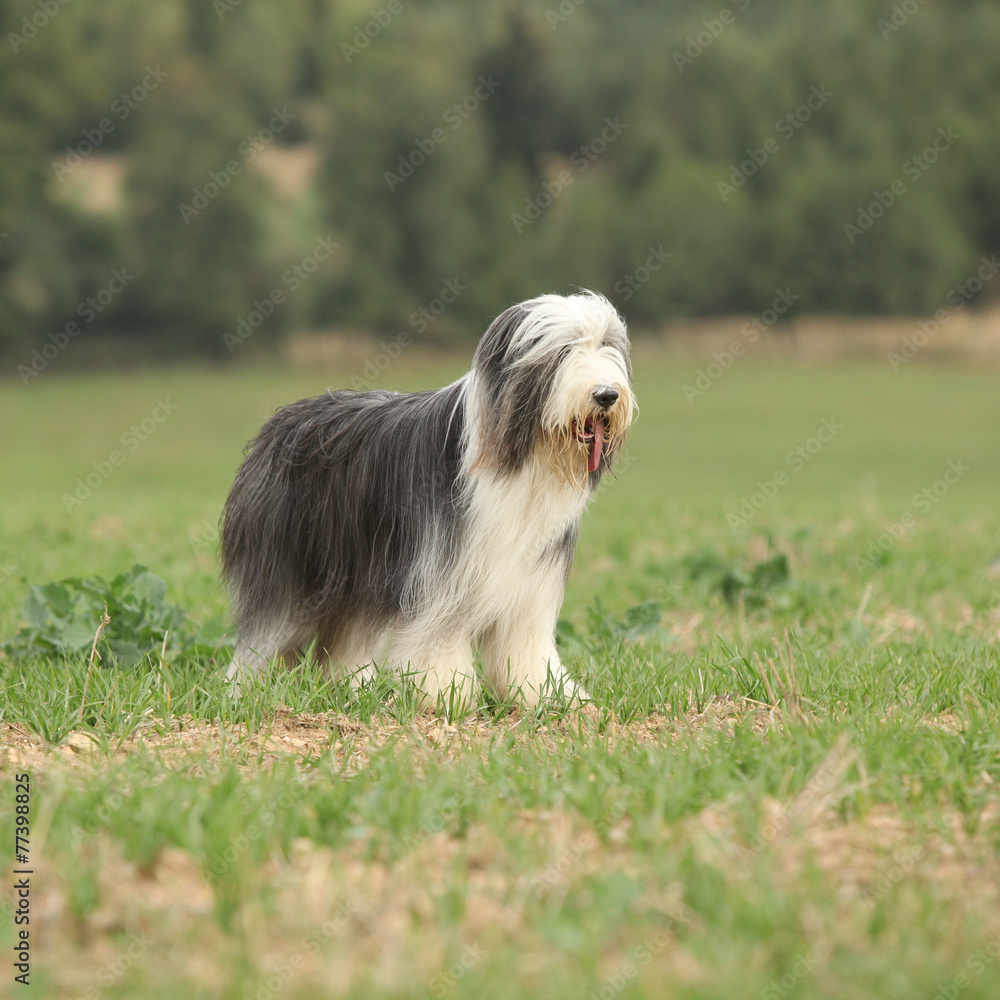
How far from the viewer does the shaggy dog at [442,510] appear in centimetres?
459

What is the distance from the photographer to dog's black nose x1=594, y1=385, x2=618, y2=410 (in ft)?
14.6

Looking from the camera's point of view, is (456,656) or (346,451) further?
(346,451)

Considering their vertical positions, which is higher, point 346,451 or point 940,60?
point 940,60

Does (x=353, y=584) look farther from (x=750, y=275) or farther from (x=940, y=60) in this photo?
(x=940, y=60)

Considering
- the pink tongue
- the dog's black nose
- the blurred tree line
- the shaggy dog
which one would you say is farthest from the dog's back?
the blurred tree line

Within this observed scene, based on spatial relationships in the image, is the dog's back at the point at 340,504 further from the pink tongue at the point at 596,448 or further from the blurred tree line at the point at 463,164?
the blurred tree line at the point at 463,164

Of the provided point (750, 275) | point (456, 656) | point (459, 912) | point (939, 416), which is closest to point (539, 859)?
point (459, 912)

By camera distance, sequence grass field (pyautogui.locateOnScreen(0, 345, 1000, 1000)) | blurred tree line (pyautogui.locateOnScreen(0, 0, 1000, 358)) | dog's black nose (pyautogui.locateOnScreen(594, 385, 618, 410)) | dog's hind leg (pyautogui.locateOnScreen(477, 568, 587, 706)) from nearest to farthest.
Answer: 1. grass field (pyautogui.locateOnScreen(0, 345, 1000, 1000))
2. dog's black nose (pyautogui.locateOnScreen(594, 385, 618, 410))
3. dog's hind leg (pyautogui.locateOnScreen(477, 568, 587, 706))
4. blurred tree line (pyautogui.locateOnScreen(0, 0, 1000, 358))

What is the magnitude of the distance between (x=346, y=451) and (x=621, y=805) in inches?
88.4

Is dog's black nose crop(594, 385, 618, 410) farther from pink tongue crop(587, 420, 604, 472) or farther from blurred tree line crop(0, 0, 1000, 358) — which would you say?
blurred tree line crop(0, 0, 1000, 358)

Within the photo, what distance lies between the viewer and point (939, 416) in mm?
28891

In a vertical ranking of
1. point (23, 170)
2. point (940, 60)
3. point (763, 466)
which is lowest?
point (763, 466)

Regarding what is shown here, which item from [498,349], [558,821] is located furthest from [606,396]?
[558,821]

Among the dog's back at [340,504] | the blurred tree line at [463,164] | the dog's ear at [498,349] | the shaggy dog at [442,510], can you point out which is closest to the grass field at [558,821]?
the shaggy dog at [442,510]
